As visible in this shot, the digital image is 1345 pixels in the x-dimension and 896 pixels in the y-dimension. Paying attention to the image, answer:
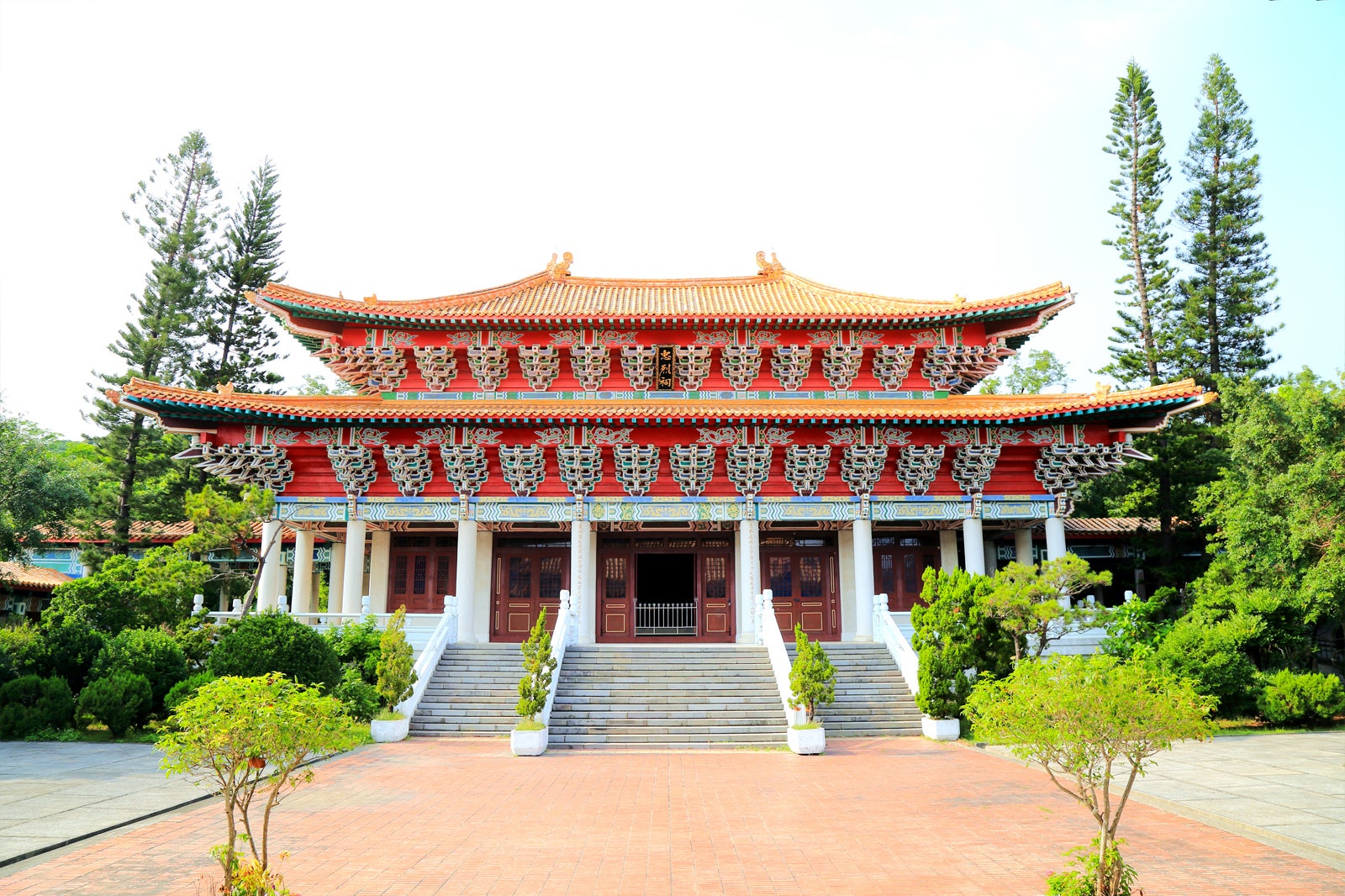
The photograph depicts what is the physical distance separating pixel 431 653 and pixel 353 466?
5372 millimetres

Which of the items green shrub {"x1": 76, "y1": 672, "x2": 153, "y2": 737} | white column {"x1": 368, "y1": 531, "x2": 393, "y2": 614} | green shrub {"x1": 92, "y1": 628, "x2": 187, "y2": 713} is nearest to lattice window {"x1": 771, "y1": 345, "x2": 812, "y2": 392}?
white column {"x1": 368, "y1": 531, "x2": 393, "y2": 614}

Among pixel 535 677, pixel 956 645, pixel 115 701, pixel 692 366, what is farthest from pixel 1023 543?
pixel 115 701

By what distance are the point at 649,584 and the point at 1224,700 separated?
1320 cm

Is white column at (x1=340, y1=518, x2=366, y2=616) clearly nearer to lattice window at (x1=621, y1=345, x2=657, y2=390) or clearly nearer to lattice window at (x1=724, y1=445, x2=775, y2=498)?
lattice window at (x1=621, y1=345, x2=657, y2=390)

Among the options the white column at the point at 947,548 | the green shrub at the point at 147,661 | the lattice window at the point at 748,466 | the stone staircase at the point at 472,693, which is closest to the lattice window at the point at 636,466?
the lattice window at the point at 748,466

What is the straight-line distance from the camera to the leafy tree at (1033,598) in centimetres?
1464

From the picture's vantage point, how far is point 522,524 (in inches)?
843

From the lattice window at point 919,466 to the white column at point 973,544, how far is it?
1265mm

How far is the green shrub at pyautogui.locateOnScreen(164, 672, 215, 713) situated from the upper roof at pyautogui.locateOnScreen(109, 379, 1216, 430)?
253 inches

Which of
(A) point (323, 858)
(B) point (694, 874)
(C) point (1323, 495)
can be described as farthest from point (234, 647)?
(C) point (1323, 495)

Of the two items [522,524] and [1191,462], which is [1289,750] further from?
[522,524]

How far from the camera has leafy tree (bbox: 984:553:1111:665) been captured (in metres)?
14.6

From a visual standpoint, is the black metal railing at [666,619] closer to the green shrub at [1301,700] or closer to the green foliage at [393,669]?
the green foliage at [393,669]

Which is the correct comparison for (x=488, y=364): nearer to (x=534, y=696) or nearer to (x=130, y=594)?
(x=130, y=594)
